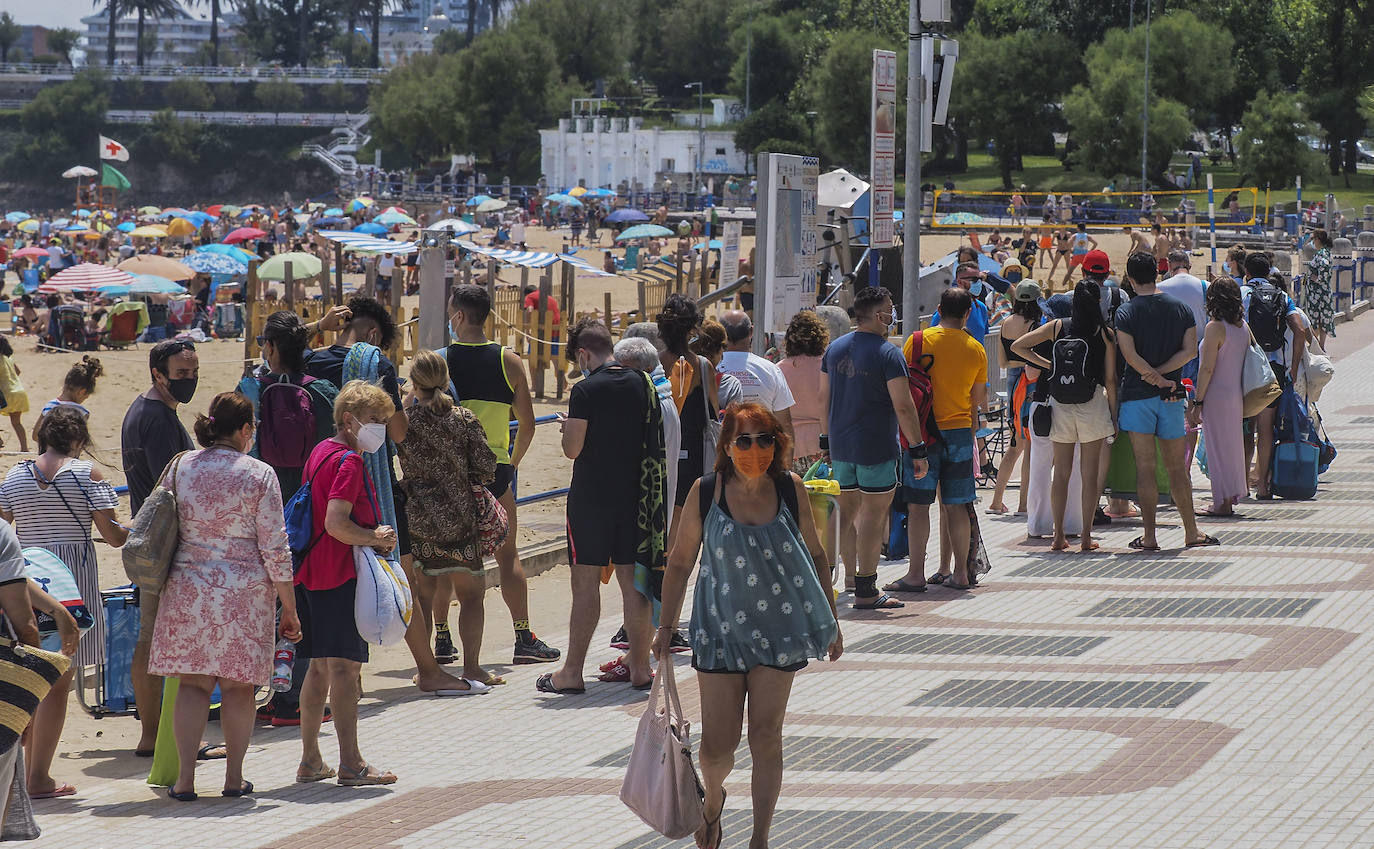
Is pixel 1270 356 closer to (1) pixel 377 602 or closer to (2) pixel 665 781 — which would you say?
(1) pixel 377 602

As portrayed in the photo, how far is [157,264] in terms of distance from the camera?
98.6ft

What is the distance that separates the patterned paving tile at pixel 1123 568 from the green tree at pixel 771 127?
69.1 metres

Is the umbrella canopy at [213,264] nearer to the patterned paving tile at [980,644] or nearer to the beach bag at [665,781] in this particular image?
the patterned paving tile at [980,644]

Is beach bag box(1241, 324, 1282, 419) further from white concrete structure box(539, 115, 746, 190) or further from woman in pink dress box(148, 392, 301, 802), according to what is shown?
white concrete structure box(539, 115, 746, 190)

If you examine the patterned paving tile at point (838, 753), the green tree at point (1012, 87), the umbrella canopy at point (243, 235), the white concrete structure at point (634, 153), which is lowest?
the patterned paving tile at point (838, 753)

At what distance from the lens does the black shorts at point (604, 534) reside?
22.8 ft

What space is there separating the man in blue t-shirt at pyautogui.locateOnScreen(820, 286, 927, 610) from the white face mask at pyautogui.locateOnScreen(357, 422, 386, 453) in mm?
Result: 2803

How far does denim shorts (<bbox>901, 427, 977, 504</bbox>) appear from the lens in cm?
827

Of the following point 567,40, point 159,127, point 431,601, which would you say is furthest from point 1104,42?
point 159,127

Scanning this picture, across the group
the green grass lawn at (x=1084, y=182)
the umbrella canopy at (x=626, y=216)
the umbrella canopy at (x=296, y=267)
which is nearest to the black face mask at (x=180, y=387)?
the umbrella canopy at (x=296, y=267)

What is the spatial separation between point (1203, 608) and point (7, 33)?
541 feet

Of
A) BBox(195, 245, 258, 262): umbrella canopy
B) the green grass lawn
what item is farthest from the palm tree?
BBox(195, 245, 258, 262): umbrella canopy

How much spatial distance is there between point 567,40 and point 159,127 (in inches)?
1686

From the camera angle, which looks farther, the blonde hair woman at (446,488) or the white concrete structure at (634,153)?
the white concrete structure at (634,153)
